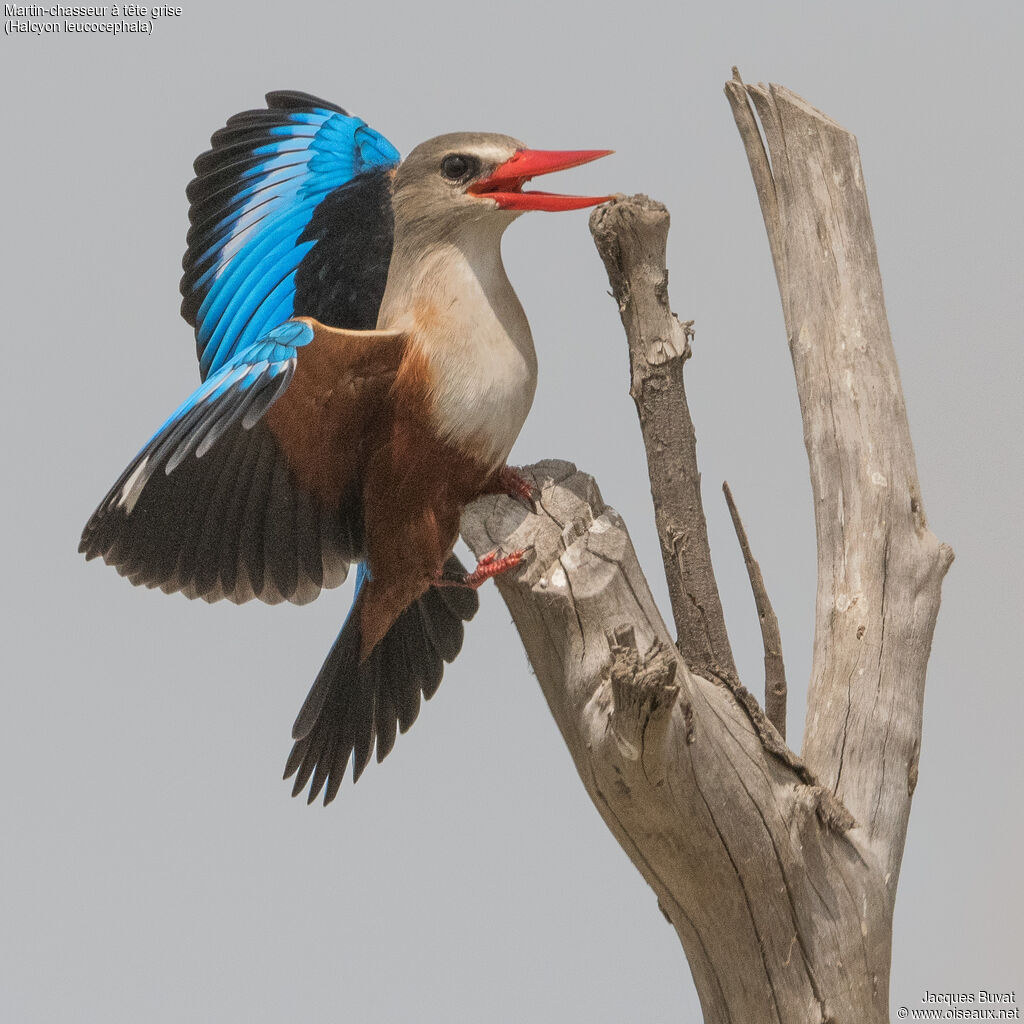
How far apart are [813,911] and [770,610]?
531 millimetres

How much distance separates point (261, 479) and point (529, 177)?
65 centimetres

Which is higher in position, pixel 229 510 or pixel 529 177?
pixel 529 177

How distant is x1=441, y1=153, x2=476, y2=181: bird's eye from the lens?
2.16m

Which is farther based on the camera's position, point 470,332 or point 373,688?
point 373,688

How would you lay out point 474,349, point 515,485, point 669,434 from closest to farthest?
1. point 474,349
2. point 515,485
3. point 669,434

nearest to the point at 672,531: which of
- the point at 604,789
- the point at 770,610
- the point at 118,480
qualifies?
the point at 770,610

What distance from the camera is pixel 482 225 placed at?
2.18 m

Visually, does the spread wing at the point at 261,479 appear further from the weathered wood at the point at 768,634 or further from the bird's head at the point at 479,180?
the weathered wood at the point at 768,634

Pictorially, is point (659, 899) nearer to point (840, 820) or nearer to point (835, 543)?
point (840, 820)

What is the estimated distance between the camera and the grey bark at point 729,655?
2.12 meters

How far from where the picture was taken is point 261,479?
220cm

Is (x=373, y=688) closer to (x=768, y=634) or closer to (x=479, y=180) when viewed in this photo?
(x=768, y=634)

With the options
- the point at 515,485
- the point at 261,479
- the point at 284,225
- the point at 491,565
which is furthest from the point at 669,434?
the point at 284,225

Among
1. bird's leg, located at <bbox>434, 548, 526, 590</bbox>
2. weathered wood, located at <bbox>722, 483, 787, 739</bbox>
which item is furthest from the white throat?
weathered wood, located at <bbox>722, 483, 787, 739</bbox>
